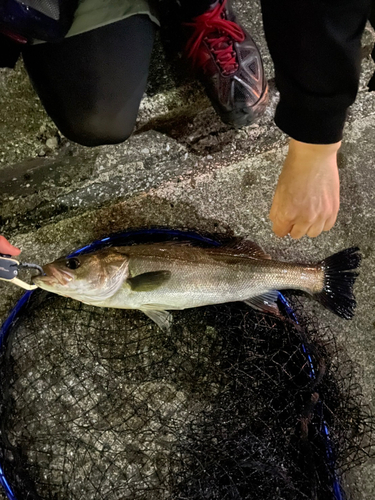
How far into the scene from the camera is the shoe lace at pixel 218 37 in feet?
7.98

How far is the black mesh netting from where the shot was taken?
2176 millimetres

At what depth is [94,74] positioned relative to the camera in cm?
208

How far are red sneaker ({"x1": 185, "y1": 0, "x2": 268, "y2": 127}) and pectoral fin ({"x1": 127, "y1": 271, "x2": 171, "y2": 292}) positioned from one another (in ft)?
3.45

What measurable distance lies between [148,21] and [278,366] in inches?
74.9

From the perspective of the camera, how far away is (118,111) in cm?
220

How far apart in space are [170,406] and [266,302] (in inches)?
30.9

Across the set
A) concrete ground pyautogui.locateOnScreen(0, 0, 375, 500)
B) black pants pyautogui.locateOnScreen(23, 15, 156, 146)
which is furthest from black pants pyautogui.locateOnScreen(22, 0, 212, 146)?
concrete ground pyautogui.locateOnScreen(0, 0, 375, 500)

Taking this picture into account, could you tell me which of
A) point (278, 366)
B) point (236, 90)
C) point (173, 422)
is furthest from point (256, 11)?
point (173, 422)

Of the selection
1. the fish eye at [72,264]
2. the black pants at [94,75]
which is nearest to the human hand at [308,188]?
the black pants at [94,75]

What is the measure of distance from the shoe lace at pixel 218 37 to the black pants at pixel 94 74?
33 cm

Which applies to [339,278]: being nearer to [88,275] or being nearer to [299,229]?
[299,229]

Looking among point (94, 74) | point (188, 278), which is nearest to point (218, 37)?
point (94, 74)

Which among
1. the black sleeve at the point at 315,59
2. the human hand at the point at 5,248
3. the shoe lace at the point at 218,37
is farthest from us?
the shoe lace at the point at 218,37

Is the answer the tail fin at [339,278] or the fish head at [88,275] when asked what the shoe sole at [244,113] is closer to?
the tail fin at [339,278]
